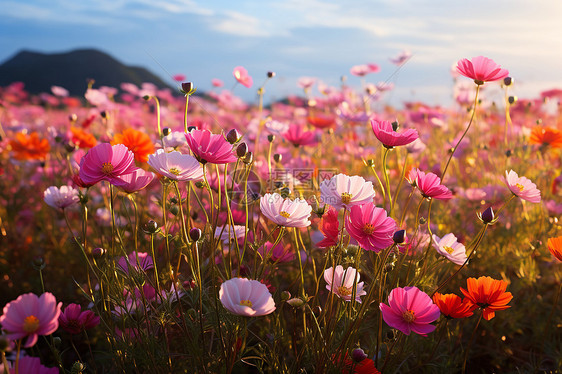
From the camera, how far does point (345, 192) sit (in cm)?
101

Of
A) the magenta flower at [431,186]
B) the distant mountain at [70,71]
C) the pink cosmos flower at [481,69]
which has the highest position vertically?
A: the pink cosmos flower at [481,69]

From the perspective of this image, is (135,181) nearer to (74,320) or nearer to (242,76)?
(74,320)

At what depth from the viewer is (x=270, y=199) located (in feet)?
3.11

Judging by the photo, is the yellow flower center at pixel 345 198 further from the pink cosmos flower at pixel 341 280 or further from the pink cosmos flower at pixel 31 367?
the pink cosmos flower at pixel 31 367

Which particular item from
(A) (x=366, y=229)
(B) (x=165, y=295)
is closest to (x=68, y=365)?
(B) (x=165, y=295)

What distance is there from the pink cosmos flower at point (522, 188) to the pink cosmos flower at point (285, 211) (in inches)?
21.4

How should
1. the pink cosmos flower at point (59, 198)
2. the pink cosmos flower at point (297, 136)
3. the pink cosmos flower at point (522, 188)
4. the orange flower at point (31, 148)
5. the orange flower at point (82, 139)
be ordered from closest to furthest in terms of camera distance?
the pink cosmos flower at point (522, 188) < the pink cosmos flower at point (59, 198) < the pink cosmos flower at point (297, 136) < the orange flower at point (82, 139) < the orange flower at point (31, 148)

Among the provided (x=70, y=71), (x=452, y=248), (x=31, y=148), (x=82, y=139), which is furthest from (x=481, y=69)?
(x=70, y=71)

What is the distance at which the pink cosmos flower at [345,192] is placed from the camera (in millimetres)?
968

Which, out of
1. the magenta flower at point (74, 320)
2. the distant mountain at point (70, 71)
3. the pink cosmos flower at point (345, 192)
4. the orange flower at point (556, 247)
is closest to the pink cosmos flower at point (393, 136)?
the pink cosmos flower at point (345, 192)

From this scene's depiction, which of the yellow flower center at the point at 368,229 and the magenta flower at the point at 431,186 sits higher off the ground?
the magenta flower at the point at 431,186

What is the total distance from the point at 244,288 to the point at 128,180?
398 mm

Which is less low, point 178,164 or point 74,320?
point 178,164

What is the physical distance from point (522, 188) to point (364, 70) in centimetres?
187
